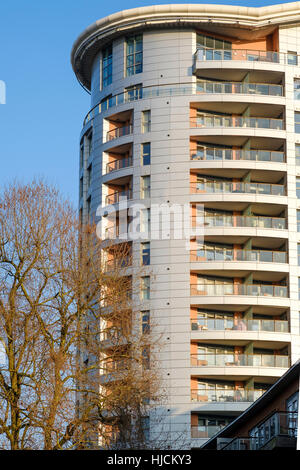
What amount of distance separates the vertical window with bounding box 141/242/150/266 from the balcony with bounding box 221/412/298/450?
26.8 metres

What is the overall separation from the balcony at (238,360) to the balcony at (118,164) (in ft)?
58.7

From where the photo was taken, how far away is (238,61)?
267ft

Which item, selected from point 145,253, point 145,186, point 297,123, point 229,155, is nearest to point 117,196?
point 145,186

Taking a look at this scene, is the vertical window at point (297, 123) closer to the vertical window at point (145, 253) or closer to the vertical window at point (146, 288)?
the vertical window at point (145, 253)

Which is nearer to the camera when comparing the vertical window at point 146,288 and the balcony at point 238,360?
the balcony at point 238,360

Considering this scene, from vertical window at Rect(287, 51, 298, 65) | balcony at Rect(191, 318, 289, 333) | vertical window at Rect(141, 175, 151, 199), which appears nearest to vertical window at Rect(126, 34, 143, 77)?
vertical window at Rect(141, 175, 151, 199)

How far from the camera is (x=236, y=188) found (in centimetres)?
7912

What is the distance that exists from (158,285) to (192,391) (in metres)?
8.92

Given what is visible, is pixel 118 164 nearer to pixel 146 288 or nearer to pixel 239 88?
pixel 146 288

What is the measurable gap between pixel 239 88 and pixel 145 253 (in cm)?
1684

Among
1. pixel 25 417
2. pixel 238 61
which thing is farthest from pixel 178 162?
pixel 25 417

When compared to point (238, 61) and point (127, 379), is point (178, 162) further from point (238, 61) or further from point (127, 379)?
point (127, 379)

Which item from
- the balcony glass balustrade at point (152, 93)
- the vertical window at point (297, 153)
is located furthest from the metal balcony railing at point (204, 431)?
the balcony glass balustrade at point (152, 93)

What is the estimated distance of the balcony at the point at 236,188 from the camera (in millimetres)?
78875
